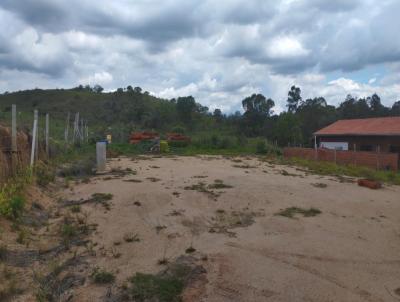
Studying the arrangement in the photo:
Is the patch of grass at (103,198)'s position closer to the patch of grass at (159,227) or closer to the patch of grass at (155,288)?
the patch of grass at (159,227)

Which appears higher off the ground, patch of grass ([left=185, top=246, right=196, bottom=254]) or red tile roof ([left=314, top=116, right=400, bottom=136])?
red tile roof ([left=314, top=116, right=400, bottom=136])

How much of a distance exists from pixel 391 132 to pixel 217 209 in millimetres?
18895

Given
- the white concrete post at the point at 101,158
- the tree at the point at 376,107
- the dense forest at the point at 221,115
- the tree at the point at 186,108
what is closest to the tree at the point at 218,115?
the dense forest at the point at 221,115

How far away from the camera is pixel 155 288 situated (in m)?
4.34

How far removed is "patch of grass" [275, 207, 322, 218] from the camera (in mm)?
7971

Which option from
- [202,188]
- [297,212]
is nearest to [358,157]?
[202,188]

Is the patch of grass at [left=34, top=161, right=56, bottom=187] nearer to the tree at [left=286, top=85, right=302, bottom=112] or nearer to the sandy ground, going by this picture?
the sandy ground

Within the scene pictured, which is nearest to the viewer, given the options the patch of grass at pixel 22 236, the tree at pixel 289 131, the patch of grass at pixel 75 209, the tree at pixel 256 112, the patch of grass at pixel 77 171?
the patch of grass at pixel 22 236

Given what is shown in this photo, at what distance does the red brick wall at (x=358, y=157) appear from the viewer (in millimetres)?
19547

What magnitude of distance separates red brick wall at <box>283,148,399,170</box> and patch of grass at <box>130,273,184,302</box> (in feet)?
57.1

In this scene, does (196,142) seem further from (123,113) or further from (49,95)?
(49,95)

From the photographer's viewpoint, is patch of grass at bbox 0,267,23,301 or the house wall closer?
patch of grass at bbox 0,267,23,301

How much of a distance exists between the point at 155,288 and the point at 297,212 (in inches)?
180

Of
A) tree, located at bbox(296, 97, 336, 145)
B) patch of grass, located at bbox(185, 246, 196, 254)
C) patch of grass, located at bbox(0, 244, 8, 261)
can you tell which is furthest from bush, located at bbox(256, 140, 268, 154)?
patch of grass, located at bbox(0, 244, 8, 261)
